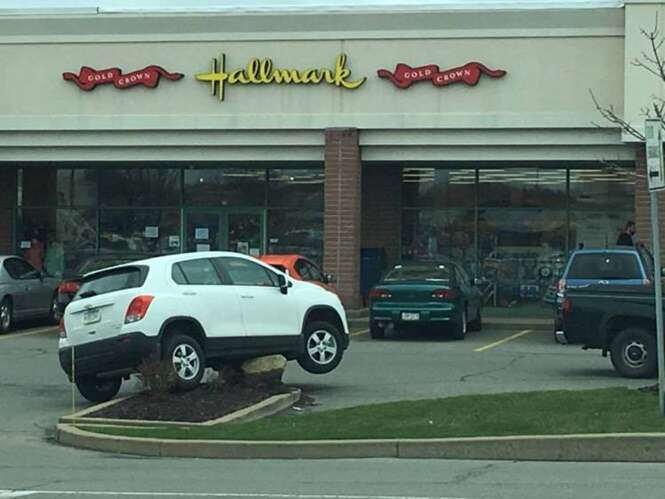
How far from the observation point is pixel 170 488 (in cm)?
967

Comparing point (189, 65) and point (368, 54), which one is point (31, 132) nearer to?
point (189, 65)

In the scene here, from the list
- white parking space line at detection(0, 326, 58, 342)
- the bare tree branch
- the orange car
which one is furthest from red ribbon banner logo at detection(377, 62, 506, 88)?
white parking space line at detection(0, 326, 58, 342)

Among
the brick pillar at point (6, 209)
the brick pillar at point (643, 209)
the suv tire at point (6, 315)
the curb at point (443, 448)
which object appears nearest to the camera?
the curb at point (443, 448)

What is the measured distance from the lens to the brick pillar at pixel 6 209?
1237 inches

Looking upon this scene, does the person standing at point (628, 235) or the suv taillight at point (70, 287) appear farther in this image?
the person standing at point (628, 235)

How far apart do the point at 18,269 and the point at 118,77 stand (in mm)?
5612

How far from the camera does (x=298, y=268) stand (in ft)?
76.2

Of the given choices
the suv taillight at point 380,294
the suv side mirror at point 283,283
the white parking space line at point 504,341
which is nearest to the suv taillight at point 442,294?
the suv taillight at point 380,294

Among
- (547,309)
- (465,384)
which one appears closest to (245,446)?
(465,384)

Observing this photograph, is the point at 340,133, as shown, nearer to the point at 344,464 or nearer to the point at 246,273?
the point at 246,273

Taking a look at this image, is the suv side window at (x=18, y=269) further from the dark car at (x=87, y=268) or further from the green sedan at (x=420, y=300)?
the green sedan at (x=420, y=300)

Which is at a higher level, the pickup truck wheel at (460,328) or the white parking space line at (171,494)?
the pickup truck wheel at (460,328)

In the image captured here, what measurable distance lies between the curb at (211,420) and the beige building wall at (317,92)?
13706 mm

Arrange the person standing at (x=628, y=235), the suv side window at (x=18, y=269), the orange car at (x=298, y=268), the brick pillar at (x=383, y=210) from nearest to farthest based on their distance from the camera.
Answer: the orange car at (x=298, y=268) → the suv side window at (x=18, y=269) → the person standing at (x=628, y=235) → the brick pillar at (x=383, y=210)
